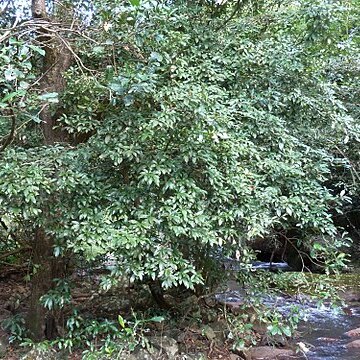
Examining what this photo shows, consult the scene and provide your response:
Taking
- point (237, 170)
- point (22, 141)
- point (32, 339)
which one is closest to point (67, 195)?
point (22, 141)

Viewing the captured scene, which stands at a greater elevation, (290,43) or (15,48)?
(290,43)

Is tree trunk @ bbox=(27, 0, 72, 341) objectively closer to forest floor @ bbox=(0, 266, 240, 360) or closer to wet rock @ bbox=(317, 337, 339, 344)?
forest floor @ bbox=(0, 266, 240, 360)

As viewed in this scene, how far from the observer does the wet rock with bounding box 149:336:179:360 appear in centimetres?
395

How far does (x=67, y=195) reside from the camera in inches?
125

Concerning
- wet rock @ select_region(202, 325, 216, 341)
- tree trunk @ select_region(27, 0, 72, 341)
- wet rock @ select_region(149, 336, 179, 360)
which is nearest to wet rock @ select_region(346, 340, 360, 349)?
wet rock @ select_region(202, 325, 216, 341)

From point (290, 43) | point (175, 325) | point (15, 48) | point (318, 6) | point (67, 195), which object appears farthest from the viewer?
point (175, 325)

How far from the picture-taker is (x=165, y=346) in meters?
4.00

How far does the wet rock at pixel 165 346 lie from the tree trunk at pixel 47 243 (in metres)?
0.91

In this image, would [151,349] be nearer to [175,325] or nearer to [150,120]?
[175,325]

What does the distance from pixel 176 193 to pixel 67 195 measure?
2.65 ft

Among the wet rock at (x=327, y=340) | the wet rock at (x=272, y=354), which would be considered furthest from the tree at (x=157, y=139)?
the wet rock at (x=327, y=340)

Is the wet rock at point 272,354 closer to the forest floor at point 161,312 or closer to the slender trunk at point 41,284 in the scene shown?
the forest floor at point 161,312

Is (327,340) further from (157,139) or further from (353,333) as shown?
(157,139)

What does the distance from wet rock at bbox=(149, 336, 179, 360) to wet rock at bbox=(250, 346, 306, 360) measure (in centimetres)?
98
